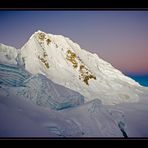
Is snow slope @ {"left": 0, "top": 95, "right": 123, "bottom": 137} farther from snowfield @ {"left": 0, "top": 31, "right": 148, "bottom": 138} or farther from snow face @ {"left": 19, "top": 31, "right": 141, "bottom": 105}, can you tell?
snow face @ {"left": 19, "top": 31, "right": 141, "bottom": 105}

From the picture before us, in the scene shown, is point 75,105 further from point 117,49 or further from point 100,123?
point 117,49

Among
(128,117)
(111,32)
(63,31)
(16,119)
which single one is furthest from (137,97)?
(16,119)

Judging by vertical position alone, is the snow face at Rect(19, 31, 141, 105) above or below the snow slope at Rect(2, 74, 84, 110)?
above

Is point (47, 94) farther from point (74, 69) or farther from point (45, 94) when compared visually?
point (74, 69)

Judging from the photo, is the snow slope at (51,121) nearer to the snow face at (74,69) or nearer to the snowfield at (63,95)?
the snowfield at (63,95)

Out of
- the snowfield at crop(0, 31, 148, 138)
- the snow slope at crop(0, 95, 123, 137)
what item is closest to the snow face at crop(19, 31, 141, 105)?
the snowfield at crop(0, 31, 148, 138)

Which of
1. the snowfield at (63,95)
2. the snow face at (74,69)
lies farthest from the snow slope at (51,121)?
the snow face at (74,69)

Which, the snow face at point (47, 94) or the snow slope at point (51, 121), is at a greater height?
the snow face at point (47, 94)
